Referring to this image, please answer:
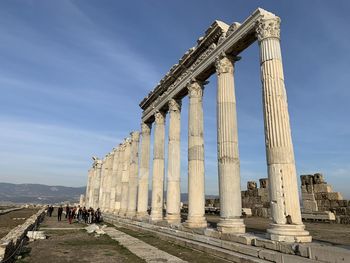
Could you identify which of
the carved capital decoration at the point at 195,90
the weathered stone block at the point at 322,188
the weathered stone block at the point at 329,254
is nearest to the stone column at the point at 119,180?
the carved capital decoration at the point at 195,90

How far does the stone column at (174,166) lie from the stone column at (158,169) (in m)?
2.69

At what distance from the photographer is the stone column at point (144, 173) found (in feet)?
94.5

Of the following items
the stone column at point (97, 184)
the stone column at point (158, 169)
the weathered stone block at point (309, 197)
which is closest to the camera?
the stone column at point (158, 169)

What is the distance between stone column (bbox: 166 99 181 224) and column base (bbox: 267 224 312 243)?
35.2 ft

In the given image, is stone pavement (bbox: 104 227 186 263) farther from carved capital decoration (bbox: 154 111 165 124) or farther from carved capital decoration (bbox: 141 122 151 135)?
carved capital decoration (bbox: 141 122 151 135)

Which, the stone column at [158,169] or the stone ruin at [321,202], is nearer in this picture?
the stone ruin at [321,202]

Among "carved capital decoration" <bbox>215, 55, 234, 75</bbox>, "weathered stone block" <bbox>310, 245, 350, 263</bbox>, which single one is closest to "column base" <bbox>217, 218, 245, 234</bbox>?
"weathered stone block" <bbox>310, 245, 350, 263</bbox>

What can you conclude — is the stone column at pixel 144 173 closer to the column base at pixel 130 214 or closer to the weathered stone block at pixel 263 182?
the column base at pixel 130 214

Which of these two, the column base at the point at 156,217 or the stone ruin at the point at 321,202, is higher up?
the stone ruin at the point at 321,202

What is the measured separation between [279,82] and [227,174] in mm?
5463

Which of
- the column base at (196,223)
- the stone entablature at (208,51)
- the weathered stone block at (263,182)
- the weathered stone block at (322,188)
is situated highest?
the stone entablature at (208,51)

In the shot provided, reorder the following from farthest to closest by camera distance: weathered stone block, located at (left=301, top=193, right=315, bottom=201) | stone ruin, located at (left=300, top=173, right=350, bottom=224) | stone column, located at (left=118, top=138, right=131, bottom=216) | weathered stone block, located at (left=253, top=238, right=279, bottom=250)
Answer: stone column, located at (left=118, top=138, right=131, bottom=216) → weathered stone block, located at (left=301, top=193, right=315, bottom=201) → stone ruin, located at (left=300, top=173, right=350, bottom=224) → weathered stone block, located at (left=253, top=238, right=279, bottom=250)

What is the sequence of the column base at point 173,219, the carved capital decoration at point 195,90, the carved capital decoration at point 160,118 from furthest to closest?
the carved capital decoration at point 160,118
the column base at point 173,219
the carved capital decoration at point 195,90

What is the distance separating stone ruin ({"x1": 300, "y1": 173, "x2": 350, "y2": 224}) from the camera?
935 inches
